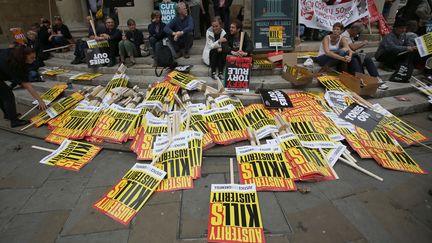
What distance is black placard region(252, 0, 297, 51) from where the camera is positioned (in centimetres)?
638

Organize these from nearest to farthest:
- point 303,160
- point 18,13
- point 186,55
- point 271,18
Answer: point 303,160
point 271,18
point 186,55
point 18,13

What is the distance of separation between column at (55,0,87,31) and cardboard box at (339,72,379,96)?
9839 mm

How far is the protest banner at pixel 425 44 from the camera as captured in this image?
18.4 feet

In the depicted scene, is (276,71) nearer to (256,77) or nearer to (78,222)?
(256,77)

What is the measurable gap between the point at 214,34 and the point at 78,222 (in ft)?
16.2

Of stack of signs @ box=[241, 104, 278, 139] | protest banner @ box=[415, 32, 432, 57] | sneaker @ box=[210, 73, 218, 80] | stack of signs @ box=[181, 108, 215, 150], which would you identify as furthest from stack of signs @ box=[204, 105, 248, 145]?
protest banner @ box=[415, 32, 432, 57]

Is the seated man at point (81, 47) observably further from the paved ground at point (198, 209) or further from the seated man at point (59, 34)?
the paved ground at point (198, 209)

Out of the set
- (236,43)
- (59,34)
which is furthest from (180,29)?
(59,34)

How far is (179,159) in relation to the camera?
3.39 meters

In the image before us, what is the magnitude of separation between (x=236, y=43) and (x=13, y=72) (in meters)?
4.67

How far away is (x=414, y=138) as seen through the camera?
416cm

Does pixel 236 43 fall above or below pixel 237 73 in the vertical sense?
above

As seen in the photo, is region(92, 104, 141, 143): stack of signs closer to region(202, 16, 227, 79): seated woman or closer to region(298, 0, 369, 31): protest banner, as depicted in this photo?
region(202, 16, 227, 79): seated woman

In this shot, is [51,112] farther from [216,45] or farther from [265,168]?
[265,168]
